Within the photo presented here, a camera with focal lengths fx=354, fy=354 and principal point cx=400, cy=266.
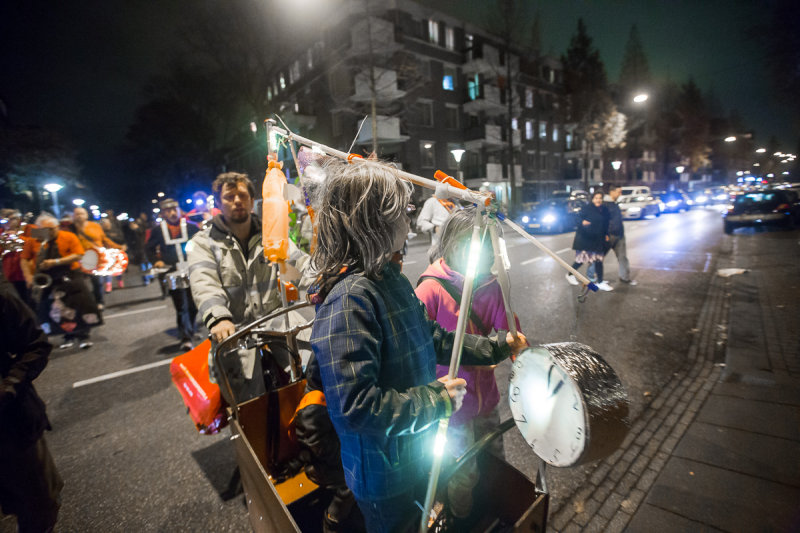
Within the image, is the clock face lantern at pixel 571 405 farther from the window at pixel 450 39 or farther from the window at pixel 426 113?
the window at pixel 450 39

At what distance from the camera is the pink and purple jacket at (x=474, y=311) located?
7.06ft

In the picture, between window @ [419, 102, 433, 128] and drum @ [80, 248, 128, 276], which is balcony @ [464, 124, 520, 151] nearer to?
window @ [419, 102, 433, 128]

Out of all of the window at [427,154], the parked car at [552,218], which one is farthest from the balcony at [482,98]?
the parked car at [552,218]

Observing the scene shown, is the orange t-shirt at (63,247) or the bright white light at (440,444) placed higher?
the orange t-shirt at (63,247)

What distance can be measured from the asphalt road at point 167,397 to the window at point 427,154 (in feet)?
63.9

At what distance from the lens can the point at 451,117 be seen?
95.1 feet

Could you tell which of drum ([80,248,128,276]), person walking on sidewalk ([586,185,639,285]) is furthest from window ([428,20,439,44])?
drum ([80,248,128,276])

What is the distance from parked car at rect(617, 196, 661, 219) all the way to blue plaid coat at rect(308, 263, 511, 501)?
2691 centimetres

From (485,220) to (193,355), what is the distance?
87.2 inches

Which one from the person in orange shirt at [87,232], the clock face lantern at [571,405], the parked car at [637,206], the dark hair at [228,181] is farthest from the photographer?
the parked car at [637,206]

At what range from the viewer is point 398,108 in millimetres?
24859

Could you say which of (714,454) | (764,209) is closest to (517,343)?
(714,454)

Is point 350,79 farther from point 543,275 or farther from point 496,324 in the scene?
point 496,324

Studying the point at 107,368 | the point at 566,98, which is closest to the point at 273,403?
the point at 107,368
